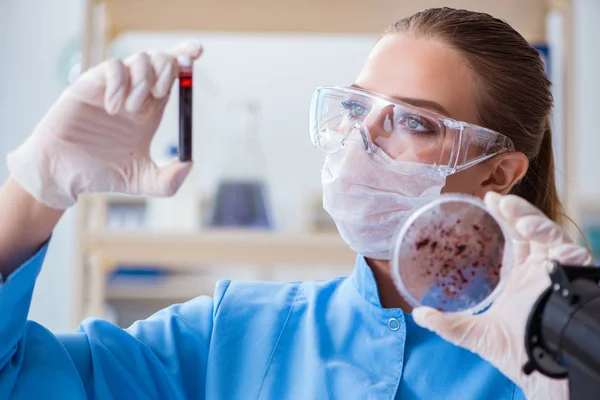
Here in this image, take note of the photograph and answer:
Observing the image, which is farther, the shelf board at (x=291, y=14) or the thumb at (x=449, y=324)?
the shelf board at (x=291, y=14)

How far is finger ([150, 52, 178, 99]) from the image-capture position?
913 mm

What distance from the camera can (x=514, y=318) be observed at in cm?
95

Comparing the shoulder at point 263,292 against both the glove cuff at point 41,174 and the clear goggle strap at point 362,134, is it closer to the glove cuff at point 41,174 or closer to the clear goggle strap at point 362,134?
the clear goggle strap at point 362,134

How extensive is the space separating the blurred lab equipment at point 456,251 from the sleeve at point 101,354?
430 mm

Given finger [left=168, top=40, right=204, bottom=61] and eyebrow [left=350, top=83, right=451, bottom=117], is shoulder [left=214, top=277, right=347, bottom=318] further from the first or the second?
finger [left=168, top=40, right=204, bottom=61]

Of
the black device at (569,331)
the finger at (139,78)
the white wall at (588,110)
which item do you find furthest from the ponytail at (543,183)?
the white wall at (588,110)

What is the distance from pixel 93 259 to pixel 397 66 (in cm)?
125

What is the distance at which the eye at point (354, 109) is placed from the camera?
1.22 metres

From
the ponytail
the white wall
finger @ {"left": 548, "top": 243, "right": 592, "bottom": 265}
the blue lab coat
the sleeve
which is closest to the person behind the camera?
finger @ {"left": 548, "top": 243, "right": 592, "bottom": 265}

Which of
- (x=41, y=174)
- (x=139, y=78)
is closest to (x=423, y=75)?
(x=139, y=78)

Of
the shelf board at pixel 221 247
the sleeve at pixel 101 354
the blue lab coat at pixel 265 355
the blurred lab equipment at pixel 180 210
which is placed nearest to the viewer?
the sleeve at pixel 101 354

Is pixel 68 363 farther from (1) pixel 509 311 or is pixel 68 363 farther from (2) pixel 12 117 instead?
(2) pixel 12 117

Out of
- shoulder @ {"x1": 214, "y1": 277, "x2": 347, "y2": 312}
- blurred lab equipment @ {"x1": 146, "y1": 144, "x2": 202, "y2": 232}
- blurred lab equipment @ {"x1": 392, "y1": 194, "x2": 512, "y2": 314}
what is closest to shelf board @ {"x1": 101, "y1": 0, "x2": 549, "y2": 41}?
blurred lab equipment @ {"x1": 146, "y1": 144, "x2": 202, "y2": 232}

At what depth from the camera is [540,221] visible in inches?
34.7
